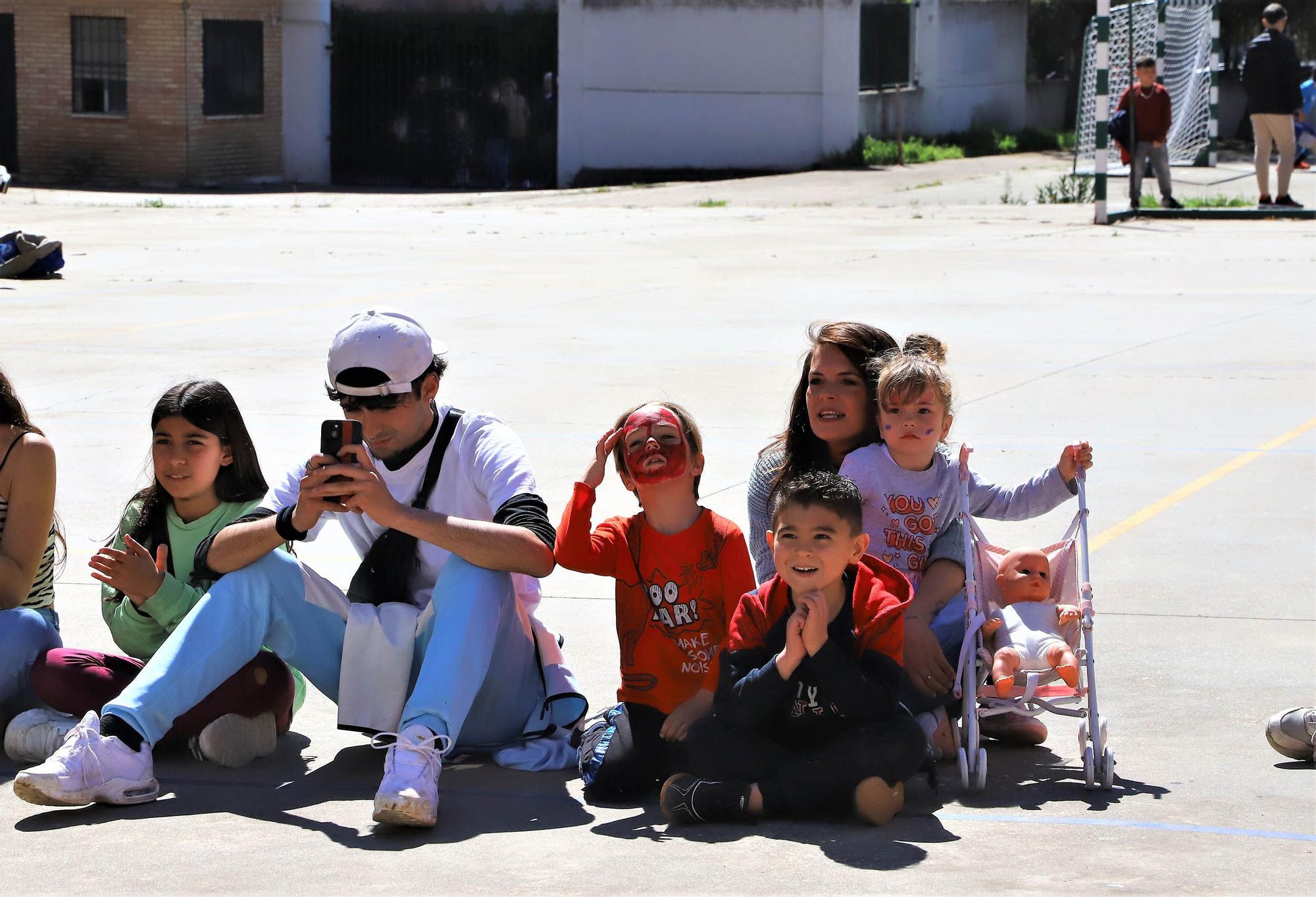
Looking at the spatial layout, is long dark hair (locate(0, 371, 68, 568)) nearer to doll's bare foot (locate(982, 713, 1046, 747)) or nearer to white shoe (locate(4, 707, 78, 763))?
white shoe (locate(4, 707, 78, 763))

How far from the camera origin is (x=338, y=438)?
4496 millimetres

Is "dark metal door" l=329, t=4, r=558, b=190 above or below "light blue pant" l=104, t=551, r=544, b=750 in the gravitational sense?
above

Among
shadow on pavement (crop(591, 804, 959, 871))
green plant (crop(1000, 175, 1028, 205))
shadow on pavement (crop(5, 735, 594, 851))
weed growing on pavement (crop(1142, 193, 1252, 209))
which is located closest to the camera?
shadow on pavement (crop(591, 804, 959, 871))

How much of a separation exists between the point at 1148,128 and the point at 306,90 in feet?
59.7

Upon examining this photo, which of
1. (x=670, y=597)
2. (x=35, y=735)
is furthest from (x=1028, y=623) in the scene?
(x=35, y=735)

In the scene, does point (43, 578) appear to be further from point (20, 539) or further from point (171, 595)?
point (171, 595)

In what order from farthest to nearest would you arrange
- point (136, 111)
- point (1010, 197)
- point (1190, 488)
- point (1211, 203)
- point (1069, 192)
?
point (136, 111), point (1010, 197), point (1069, 192), point (1211, 203), point (1190, 488)

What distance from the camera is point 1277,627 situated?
20.1 feet

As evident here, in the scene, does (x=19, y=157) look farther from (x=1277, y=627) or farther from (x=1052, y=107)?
(x=1277, y=627)

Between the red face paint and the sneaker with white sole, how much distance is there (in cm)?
119

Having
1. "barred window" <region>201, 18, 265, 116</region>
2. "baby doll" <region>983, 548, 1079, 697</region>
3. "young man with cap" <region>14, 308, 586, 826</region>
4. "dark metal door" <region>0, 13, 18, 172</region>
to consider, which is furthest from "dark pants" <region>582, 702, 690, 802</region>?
"dark metal door" <region>0, 13, 18, 172</region>

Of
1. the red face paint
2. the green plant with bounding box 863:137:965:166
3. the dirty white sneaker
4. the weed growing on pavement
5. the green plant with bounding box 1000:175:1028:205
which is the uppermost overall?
the green plant with bounding box 863:137:965:166

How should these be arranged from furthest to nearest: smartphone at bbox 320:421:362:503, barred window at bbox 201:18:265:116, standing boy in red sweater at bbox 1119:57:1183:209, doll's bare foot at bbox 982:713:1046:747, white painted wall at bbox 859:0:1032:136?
white painted wall at bbox 859:0:1032:136, barred window at bbox 201:18:265:116, standing boy in red sweater at bbox 1119:57:1183:209, doll's bare foot at bbox 982:713:1046:747, smartphone at bbox 320:421:362:503

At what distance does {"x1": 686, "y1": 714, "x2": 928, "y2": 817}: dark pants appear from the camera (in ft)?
14.1
